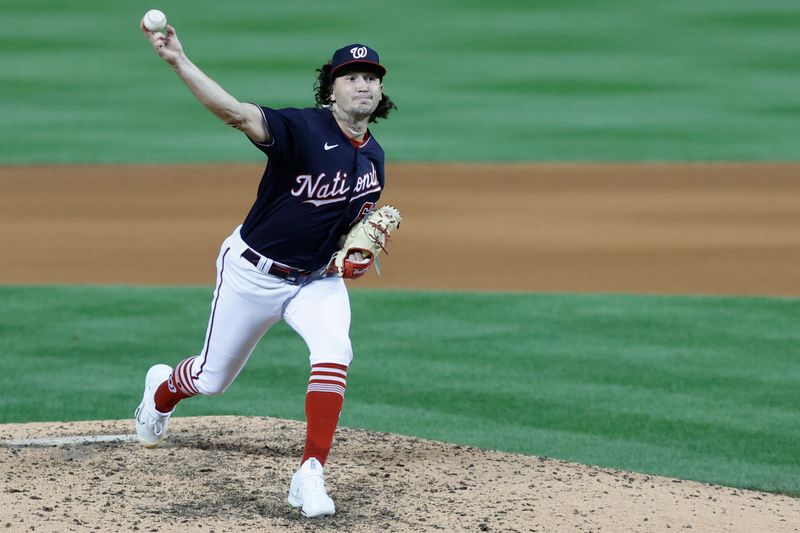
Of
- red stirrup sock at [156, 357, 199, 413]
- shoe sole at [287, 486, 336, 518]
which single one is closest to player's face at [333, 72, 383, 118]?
red stirrup sock at [156, 357, 199, 413]

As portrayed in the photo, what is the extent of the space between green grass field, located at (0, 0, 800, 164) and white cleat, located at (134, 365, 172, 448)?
29.0ft

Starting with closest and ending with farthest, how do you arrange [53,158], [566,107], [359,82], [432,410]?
[359,82] < [432,410] < [53,158] < [566,107]

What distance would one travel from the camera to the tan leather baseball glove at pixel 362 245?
16.8ft

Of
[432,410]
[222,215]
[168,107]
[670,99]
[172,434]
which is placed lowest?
[172,434]

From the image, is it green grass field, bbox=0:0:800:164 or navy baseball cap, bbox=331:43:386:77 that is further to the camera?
green grass field, bbox=0:0:800:164

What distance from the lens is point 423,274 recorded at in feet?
32.3

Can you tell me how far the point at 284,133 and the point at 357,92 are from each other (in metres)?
0.36

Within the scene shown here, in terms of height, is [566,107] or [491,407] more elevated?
[566,107]

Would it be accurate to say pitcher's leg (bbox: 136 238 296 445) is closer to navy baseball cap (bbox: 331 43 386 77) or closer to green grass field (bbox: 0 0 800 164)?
navy baseball cap (bbox: 331 43 386 77)

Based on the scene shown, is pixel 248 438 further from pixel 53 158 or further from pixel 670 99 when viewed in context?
pixel 670 99

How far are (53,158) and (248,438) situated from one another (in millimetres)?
9183

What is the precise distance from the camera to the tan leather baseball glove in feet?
16.8

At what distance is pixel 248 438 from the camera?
6.03m

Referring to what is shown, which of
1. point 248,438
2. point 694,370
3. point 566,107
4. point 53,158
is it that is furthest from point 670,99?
point 248,438
